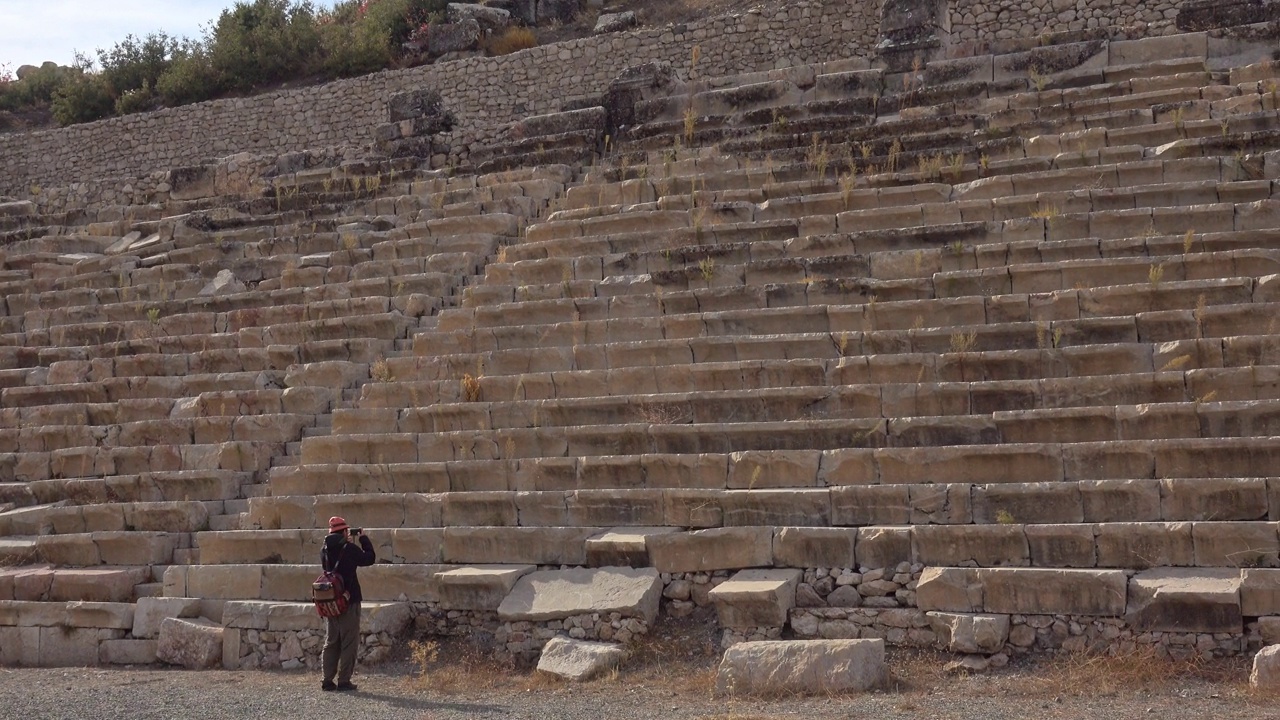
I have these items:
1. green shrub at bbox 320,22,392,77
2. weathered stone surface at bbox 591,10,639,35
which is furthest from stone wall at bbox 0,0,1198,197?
green shrub at bbox 320,22,392,77

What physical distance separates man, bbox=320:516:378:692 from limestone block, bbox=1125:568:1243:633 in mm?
4765

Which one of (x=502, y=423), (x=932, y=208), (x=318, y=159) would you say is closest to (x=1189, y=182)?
(x=932, y=208)

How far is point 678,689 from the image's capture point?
752 cm

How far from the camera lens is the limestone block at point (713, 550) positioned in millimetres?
8422

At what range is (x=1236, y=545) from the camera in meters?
7.28

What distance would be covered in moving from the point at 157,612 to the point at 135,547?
38.7 inches

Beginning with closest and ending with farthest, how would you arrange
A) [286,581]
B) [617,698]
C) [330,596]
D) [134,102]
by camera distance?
[617,698] → [330,596] → [286,581] → [134,102]

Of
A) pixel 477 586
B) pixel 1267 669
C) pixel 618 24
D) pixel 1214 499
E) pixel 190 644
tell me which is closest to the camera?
pixel 1267 669

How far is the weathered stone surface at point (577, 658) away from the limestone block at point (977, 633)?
80.6 inches

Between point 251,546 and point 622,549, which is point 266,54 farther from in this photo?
point 622,549

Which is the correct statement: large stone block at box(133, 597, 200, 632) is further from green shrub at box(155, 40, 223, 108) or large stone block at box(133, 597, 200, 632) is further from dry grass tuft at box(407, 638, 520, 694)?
green shrub at box(155, 40, 223, 108)

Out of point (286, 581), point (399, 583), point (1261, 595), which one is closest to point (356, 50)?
point (286, 581)

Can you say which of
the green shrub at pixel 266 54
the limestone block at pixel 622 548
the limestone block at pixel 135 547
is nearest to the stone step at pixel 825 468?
the limestone block at pixel 622 548

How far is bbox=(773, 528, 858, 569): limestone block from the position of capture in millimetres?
8117
